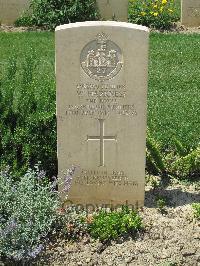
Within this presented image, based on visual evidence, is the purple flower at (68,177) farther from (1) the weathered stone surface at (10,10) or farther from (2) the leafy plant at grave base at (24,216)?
(1) the weathered stone surface at (10,10)

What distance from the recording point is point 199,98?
813 centimetres

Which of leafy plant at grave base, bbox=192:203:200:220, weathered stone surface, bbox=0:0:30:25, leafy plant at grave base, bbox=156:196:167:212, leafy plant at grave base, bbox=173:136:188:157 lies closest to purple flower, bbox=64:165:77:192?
leafy plant at grave base, bbox=156:196:167:212

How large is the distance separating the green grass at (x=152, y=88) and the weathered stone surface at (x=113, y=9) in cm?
92

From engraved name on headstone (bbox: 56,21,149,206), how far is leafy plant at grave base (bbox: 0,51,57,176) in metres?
0.38

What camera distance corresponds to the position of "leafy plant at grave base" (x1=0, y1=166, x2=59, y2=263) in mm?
4426

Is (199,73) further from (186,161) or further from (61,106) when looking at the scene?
(61,106)

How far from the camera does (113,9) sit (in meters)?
12.1

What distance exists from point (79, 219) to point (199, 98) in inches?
146

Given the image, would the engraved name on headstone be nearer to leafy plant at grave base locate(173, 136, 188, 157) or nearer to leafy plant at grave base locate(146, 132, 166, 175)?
leafy plant at grave base locate(146, 132, 166, 175)

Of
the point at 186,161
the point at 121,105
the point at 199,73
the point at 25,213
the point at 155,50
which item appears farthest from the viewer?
the point at 155,50

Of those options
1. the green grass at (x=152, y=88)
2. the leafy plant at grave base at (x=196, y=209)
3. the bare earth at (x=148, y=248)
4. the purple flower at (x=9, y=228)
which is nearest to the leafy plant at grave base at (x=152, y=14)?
the green grass at (x=152, y=88)

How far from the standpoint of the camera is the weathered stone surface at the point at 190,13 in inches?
487

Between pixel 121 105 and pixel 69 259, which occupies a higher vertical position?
pixel 121 105

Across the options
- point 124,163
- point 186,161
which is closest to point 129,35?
point 124,163
